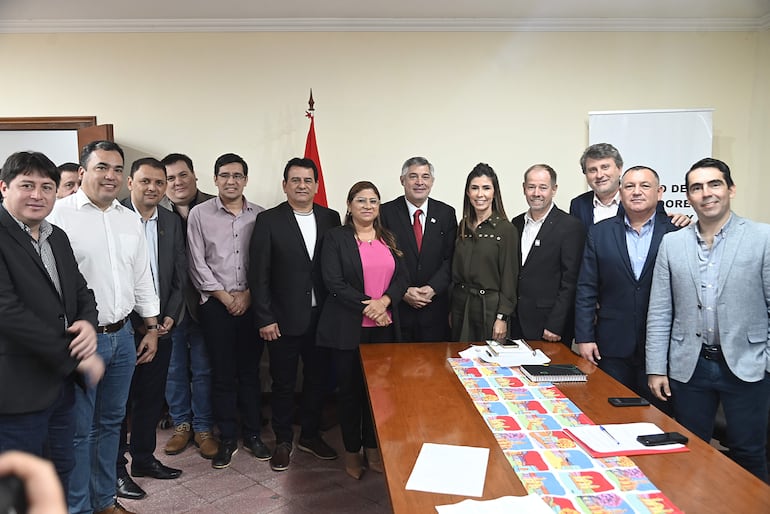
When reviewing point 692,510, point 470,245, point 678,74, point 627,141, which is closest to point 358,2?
point 470,245

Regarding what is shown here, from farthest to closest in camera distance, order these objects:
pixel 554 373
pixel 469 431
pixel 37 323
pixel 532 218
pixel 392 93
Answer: pixel 392 93 < pixel 532 218 < pixel 554 373 < pixel 37 323 < pixel 469 431

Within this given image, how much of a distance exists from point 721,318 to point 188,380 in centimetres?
305

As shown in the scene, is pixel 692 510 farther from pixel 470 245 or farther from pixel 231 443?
pixel 231 443

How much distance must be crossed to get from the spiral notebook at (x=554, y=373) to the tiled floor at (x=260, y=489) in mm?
1053

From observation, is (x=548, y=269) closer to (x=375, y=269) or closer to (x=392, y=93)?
(x=375, y=269)

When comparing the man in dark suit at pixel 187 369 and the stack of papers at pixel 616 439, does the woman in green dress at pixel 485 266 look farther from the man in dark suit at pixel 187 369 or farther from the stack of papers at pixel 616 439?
the man in dark suit at pixel 187 369

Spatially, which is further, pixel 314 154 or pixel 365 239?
pixel 314 154

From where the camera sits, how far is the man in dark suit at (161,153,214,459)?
11.1 ft

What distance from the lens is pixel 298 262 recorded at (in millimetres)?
3102

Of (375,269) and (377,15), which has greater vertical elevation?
(377,15)

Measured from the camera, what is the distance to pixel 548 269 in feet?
9.93

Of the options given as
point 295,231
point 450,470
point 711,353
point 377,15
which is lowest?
point 450,470

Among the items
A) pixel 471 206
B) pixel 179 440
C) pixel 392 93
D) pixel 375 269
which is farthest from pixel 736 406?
pixel 392 93

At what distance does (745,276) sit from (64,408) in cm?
275
